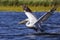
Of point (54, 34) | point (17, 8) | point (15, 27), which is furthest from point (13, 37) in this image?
point (17, 8)

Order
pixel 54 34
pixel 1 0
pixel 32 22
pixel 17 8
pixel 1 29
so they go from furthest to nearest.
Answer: pixel 1 0, pixel 17 8, pixel 1 29, pixel 54 34, pixel 32 22

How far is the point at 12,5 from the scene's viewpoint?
43906 millimetres

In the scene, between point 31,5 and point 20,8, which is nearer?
point 20,8

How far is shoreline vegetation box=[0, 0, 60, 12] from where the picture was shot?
41503 millimetres

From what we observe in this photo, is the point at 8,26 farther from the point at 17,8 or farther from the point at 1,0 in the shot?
the point at 1,0

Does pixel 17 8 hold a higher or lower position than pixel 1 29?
lower

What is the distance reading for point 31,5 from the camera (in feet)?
145

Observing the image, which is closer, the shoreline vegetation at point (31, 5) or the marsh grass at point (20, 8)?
the marsh grass at point (20, 8)

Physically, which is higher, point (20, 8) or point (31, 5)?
point (20, 8)

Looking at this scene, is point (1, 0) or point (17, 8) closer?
point (17, 8)

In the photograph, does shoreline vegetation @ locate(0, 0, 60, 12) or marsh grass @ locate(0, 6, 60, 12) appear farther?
shoreline vegetation @ locate(0, 0, 60, 12)

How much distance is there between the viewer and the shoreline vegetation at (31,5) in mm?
41503

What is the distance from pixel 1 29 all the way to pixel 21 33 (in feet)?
7.93

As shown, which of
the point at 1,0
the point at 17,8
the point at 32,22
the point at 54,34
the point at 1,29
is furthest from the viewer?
the point at 1,0
